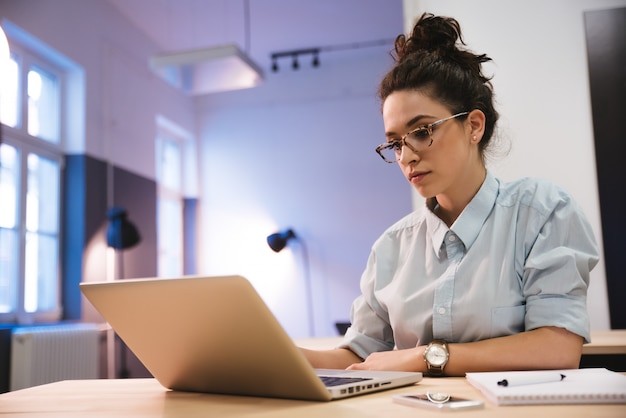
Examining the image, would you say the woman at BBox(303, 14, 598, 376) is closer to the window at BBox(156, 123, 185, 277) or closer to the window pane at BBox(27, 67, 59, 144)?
the window pane at BBox(27, 67, 59, 144)

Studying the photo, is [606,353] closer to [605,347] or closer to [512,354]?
[605,347]

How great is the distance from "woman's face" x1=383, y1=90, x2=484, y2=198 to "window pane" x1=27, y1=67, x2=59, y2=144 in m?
4.04

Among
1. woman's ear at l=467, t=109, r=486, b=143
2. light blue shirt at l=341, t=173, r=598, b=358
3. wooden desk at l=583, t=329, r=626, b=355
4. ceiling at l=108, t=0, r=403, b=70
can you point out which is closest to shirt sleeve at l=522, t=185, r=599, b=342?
light blue shirt at l=341, t=173, r=598, b=358

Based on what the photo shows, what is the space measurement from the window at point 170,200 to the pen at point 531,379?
6152 mm

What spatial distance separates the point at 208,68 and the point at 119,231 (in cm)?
148

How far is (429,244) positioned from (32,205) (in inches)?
159

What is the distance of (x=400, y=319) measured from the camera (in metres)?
1.46

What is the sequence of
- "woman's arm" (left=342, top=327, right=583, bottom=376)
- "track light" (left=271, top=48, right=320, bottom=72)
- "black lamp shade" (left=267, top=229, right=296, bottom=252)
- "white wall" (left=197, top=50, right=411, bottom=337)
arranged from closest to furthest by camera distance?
"woman's arm" (left=342, top=327, right=583, bottom=376), "black lamp shade" (left=267, top=229, right=296, bottom=252), "track light" (left=271, top=48, right=320, bottom=72), "white wall" (left=197, top=50, right=411, bottom=337)

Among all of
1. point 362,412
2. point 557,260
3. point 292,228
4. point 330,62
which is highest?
point 330,62

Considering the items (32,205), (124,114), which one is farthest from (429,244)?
(124,114)

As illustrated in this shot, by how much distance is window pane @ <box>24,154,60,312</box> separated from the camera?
4789 millimetres

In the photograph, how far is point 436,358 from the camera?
3.95 ft

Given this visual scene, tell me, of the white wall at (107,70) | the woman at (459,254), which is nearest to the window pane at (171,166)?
the white wall at (107,70)

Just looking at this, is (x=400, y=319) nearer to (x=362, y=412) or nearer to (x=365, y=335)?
(x=365, y=335)
